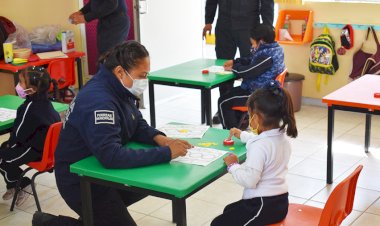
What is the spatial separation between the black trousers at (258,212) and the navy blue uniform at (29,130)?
149 centimetres

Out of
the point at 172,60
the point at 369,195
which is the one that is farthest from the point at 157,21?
the point at 369,195

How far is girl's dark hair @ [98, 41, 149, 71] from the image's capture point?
2.89m

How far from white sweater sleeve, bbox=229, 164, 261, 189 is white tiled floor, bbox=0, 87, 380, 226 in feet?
3.96

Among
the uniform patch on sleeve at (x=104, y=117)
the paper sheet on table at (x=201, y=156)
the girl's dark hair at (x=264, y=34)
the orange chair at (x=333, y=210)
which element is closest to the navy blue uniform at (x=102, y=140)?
the uniform patch on sleeve at (x=104, y=117)

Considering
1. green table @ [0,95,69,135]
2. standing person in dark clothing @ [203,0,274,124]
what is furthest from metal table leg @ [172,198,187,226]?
standing person in dark clothing @ [203,0,274,124]

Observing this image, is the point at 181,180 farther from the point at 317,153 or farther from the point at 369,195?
the point at 317,153

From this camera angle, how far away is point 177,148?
2818 mm

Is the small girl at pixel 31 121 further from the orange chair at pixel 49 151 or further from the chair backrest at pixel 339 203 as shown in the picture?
the chair backrest at pixel 339 203

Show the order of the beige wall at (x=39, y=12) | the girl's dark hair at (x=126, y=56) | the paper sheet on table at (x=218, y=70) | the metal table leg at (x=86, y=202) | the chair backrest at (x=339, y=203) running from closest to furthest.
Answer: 1. the chair backrest at (x=339, y=203)
2. the metal table leg at (x=86, y=202)
3. the girl's dark hair at (x=126, y=56)
4. the paper sheet on table at (x=218, y=70)
5. the beige wall at (x=39, y=12)

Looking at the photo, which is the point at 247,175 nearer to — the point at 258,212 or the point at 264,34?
the point at 258,212

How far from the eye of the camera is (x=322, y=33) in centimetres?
645

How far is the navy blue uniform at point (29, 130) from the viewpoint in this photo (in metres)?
3.70

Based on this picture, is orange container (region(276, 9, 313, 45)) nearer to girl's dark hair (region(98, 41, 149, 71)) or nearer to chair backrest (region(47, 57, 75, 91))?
chair backrest (region(47, 57, 75, 91))

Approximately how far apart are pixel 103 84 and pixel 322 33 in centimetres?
407
